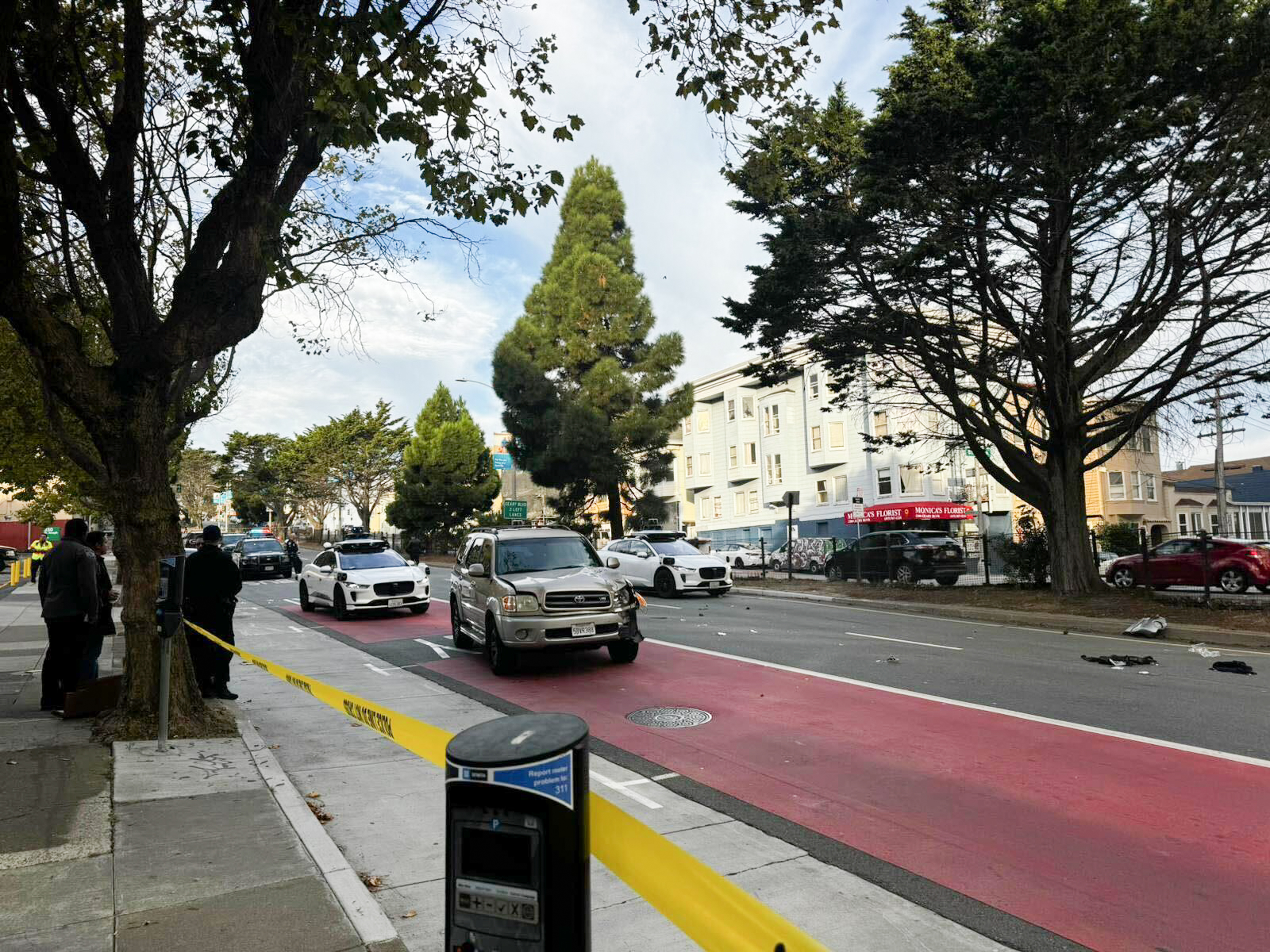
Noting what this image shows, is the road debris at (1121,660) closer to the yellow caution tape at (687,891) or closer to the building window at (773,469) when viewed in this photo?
the yellow caution tape at (687,891)

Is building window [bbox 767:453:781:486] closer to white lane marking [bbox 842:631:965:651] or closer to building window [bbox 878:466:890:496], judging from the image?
building window [bbox 878:466:890:496]

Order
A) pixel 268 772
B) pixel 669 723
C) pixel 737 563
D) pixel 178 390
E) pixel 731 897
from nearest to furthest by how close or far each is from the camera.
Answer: pixel 731 897
pixel 268 772
pixel 669 723
pixel 178 390
pixel 737 563

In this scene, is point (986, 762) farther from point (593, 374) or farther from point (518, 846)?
point (593, 374)

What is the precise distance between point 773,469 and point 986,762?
47.1 m

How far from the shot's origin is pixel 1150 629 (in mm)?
14672

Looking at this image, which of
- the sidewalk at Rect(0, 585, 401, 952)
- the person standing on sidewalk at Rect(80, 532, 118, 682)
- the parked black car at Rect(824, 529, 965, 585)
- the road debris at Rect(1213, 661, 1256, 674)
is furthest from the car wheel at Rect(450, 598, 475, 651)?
the parked black car at Rect(824, 529, 965, 585)

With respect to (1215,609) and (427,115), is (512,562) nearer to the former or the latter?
(427,115)

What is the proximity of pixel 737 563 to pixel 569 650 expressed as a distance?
2930 centimetres

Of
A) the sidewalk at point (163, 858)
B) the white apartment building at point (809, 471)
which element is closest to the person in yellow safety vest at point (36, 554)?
the sidewalk at point (163, 858)

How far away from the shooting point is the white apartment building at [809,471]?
149 ft

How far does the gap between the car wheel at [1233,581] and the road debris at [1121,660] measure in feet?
37.8

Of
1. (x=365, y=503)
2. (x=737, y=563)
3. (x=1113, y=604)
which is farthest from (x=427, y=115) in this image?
(x=365, y=503)

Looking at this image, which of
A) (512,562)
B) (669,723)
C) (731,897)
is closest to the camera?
(731,897)

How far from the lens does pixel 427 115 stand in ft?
23.8
